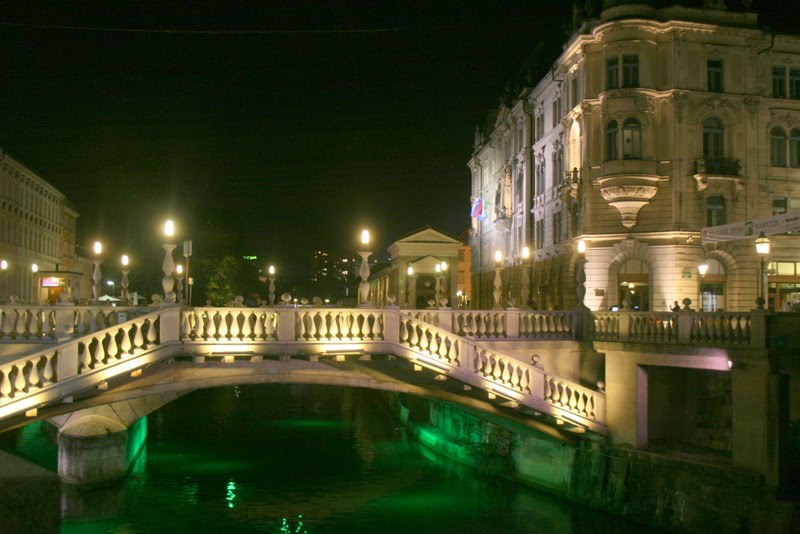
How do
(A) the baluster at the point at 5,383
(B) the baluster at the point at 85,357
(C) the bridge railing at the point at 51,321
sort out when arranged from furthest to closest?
(C) the bridge railing at the point at 51,321, (B) the baluster at the point at 85,357, (A) the baluster at the point at 5,383

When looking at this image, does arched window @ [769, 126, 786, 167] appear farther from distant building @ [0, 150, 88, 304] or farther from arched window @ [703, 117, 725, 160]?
distant building @ [0, 150, 88, 304]

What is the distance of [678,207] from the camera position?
40531mm

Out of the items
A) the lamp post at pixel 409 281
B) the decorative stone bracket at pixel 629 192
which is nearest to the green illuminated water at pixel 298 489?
the lamp post at pixel 409 281

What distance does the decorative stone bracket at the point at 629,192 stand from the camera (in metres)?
40.2

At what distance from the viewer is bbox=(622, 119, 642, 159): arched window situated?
4100cm

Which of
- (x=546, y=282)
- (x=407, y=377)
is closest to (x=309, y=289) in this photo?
(x=546, y=282)

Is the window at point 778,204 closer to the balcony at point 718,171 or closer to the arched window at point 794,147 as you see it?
the arched window at point 794,147

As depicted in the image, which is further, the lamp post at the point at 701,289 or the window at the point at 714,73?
the window at the point at 714,73

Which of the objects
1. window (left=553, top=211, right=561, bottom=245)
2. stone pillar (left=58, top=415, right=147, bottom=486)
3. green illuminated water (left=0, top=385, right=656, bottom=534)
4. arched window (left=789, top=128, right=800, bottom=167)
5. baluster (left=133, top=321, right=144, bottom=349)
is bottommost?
green illuminated water (left=0, top=385, right=656, bottom=534)

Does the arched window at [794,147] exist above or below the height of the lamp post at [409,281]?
above

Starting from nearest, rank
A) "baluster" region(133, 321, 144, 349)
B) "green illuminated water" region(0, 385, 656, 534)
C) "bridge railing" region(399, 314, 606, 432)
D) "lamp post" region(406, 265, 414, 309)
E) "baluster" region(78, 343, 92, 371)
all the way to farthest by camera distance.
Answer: "baluster" region(78, 343, 92, 371) → "baluster" region(133, 321, 144, 349) → "bridge railing" region(399, 314, 606, 432) → "green illuminated water" region(0, 385, 656, 534) → "lamp post" region(406, 265, 414, 309)

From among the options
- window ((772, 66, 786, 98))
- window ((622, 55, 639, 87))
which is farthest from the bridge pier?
window ((772, 66, 786, 98))

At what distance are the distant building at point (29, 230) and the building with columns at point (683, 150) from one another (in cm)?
3105

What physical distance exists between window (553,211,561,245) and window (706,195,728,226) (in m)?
9.48
